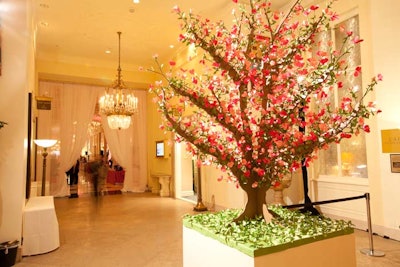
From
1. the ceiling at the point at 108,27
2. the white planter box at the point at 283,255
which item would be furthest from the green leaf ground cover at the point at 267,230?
the ceiling at the point at 108,27

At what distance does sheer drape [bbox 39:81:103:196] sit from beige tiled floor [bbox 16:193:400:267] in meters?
1.96

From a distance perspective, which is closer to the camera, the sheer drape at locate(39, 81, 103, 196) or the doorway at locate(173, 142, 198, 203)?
the doorway at locate(173, 142, 198, 203)

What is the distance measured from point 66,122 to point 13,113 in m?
6.03

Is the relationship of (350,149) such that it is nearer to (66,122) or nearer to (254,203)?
(254,203)

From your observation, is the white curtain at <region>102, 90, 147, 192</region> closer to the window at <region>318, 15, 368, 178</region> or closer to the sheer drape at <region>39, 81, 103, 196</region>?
the sheer drape at <region>39, 81, 103, 196</region>

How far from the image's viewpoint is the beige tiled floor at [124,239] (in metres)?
3.55

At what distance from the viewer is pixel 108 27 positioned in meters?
7.14

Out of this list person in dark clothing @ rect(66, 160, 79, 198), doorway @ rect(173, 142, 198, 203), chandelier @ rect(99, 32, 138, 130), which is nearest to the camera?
chandelier @ rect(99, 32, 138, 130)

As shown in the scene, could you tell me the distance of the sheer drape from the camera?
363 inches

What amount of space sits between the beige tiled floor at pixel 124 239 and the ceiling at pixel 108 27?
4600mm

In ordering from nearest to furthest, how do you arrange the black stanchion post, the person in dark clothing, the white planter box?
the white planter box
the black stanchion post
the person in dark clothing

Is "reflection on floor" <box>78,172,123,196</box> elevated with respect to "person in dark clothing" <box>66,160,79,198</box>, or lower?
lower

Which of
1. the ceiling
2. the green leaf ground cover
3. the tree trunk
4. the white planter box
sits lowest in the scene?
the white planter box

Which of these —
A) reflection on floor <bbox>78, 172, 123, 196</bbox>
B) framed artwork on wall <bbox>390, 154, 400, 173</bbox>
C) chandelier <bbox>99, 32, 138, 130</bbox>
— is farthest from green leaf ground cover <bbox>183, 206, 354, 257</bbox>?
reflection on floor <bbox>78, 172, 123, 196</bbox>
